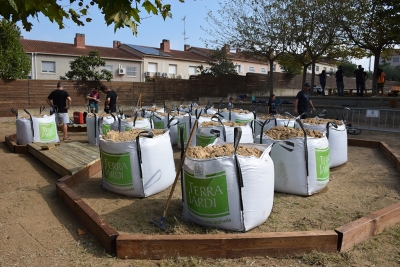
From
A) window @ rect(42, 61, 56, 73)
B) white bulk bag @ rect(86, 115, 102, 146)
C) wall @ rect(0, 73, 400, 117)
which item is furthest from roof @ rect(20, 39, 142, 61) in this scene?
white bulk bag @ rect(86, 115, 102, 146)

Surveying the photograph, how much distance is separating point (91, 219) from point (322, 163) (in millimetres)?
3072

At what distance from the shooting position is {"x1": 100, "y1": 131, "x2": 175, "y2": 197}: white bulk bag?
459 cm

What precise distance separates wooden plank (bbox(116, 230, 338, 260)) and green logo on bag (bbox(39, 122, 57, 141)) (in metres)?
6.48

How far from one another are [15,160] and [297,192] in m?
6.11

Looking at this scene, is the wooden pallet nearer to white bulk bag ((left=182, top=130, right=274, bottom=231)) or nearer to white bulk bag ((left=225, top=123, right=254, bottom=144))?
white bulk bag ((left=225, top=123, right=254, bottom=144))

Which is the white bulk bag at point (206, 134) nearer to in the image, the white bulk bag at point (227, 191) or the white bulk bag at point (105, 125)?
the white bulk bag at point (227, 191)

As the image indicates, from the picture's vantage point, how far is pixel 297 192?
4.68 metres

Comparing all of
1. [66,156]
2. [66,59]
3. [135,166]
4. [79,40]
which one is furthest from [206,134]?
[79,40]

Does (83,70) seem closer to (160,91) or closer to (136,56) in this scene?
(160,91)

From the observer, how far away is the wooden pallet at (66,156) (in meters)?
5.87

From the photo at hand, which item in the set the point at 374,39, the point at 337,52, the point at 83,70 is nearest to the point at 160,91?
the point at 83,70

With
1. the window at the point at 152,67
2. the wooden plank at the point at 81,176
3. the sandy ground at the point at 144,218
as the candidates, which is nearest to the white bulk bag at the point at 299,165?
the sandy ground at the point at 144,218

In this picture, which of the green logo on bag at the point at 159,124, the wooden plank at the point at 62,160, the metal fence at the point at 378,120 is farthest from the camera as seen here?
the metal fence at the point at 378,120

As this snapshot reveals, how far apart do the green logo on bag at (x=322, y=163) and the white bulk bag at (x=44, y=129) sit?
6.83 metres
